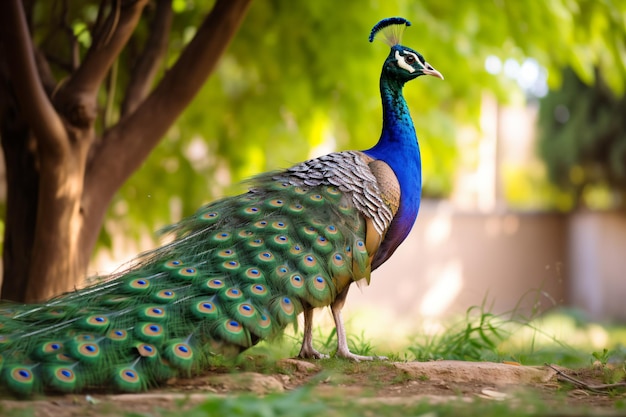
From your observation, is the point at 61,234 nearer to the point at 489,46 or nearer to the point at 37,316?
the point at 37,316

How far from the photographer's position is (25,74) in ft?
18.6

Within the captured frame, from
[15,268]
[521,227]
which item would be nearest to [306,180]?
[15,268]

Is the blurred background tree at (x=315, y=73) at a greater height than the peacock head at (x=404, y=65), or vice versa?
the blurred background tree at (x=315, y=73)

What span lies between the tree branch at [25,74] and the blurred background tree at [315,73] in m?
0.99

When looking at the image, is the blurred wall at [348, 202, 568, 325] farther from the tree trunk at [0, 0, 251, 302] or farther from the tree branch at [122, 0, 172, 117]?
the tree trunk at [0, 0, 251, 302]

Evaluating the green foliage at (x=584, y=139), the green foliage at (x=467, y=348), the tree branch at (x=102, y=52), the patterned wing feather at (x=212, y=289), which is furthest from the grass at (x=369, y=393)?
the green foliage at (x=584, y=139)

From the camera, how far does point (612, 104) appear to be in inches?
664

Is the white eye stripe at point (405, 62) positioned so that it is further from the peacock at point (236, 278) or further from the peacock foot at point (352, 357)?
the peacock foot at point (352, 357)

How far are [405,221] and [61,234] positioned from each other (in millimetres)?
2649

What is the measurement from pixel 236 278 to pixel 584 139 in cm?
1444

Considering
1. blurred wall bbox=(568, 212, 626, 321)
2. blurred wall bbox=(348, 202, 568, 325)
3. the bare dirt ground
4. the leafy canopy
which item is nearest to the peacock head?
the bare dirt ground

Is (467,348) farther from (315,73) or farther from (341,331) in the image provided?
(315,73)

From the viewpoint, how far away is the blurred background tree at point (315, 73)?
7621mm

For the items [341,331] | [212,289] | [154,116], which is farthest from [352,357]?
[154,116]
